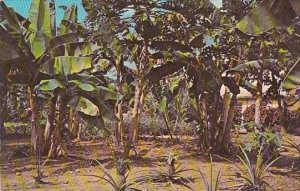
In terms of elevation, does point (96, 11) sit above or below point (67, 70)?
above

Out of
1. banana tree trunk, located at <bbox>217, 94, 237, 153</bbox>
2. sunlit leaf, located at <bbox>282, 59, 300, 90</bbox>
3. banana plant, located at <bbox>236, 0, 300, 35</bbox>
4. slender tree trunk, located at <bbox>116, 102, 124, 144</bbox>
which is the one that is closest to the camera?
banana plant, located at <bbox>236, 0, 300, 35</bbox>

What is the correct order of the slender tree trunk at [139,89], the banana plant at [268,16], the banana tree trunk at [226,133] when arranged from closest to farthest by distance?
1. the banana plant at [268,16]
2. the slender tree trunk at [139,89]
3. the banana tree trunk at [226,133]

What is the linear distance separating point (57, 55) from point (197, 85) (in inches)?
75.4

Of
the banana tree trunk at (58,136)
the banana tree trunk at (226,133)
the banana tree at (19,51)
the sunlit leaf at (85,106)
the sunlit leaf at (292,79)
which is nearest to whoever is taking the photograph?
the sunlit leaf at (292,79)

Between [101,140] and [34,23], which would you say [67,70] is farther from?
[101,140]

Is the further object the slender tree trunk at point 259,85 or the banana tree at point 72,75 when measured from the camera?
the slender tree trunk at point 259,85

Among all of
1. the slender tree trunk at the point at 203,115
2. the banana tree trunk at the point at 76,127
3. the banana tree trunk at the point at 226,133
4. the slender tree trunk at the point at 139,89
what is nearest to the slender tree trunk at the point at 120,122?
the slender tree trunk at the point at 139,89

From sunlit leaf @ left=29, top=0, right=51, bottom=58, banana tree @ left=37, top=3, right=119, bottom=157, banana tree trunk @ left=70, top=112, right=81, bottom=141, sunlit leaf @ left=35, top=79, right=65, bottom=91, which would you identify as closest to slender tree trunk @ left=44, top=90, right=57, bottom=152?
banana tree @ left=37, top=3, right=119, bottom=157

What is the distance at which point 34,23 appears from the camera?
4.96 metres

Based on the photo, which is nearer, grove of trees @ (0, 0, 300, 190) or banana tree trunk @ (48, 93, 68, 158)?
grove of trees @ (0, 0, 300, 190)

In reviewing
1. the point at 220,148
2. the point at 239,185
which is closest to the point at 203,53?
the point at 220,148

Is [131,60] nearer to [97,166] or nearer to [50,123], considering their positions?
[50,123]

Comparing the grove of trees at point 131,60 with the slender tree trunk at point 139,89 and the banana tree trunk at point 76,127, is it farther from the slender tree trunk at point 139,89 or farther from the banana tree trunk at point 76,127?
the banana tree trunk at point 76,127

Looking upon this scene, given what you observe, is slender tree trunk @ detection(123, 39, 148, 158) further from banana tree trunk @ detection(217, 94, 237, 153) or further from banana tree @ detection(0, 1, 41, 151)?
banana tree trunk @ detection(217, 94, 237, 153)
